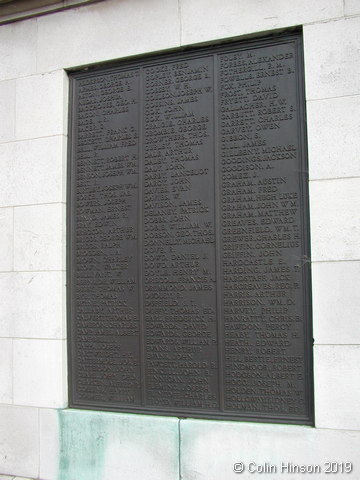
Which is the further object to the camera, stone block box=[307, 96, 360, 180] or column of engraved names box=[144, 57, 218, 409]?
column of engraved names box=[144, 57, 218, 409]

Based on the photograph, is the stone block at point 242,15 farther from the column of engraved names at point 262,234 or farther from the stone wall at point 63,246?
the column of engraved names at point 262,234

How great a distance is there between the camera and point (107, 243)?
17.4 feet

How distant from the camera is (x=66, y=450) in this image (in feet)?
16.6

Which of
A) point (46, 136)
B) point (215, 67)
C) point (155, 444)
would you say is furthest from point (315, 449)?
point (46, 136)

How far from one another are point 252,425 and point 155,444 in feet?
3.64

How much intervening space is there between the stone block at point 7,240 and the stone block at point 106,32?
1.96m

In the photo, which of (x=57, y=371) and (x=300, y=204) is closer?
(x=300, y=204)

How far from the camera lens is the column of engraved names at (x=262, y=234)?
4.61m

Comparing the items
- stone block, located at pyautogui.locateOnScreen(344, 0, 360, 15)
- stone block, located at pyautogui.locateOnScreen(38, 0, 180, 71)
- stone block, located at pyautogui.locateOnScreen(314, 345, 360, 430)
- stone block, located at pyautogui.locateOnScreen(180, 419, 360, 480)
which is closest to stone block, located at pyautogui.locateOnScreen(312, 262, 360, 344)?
stone block, located at pyautogui.locateOnScreen(314, 345, 360, 430)

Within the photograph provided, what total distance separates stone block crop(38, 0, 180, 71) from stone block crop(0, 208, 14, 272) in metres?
1.96

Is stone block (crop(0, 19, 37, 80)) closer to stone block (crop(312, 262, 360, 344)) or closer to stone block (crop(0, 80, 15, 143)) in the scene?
stone block (crop(0, 80, 15, 143))

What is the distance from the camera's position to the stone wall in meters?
4.36

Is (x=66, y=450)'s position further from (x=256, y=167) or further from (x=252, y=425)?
(x=256, y=167)

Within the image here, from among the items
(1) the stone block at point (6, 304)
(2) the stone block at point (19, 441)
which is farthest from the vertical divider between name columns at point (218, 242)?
(1) the stone block at point (6, 304)
